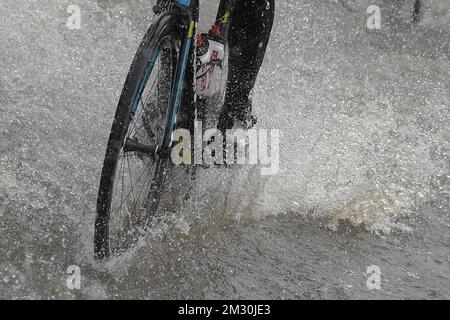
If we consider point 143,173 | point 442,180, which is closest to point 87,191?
point 143,173

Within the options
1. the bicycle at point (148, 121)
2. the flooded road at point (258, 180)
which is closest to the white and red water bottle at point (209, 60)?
the bicycle at point (148, 121)

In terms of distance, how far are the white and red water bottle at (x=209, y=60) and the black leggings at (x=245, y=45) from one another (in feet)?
0.35

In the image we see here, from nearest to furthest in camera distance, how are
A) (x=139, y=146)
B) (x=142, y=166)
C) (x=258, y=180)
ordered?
(x=139, y=146), (x=142, y=166), (x=258, y=180)

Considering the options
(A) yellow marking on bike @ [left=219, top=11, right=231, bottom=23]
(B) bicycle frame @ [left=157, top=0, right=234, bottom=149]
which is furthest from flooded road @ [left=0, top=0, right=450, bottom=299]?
(A) yellow marking on bike @ [left=219, top=11, right=231, bottom=23]

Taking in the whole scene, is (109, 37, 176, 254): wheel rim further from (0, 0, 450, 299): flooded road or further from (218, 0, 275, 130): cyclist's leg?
(218, 0, 275, 130): cyclist's leg

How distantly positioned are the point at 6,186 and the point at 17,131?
0.56 meters

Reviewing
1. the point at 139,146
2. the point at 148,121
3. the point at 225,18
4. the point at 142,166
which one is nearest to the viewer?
the point at 139,146

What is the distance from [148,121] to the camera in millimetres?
3260

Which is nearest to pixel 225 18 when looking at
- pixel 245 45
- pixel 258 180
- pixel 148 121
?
pixel 245 45

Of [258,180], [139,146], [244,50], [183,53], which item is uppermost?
[244,50]

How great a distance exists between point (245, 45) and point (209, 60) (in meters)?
0.24

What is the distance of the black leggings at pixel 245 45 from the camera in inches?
135

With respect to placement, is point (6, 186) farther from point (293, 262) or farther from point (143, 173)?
point (293, 262)

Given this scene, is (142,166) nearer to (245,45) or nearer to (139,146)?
(139,146)
